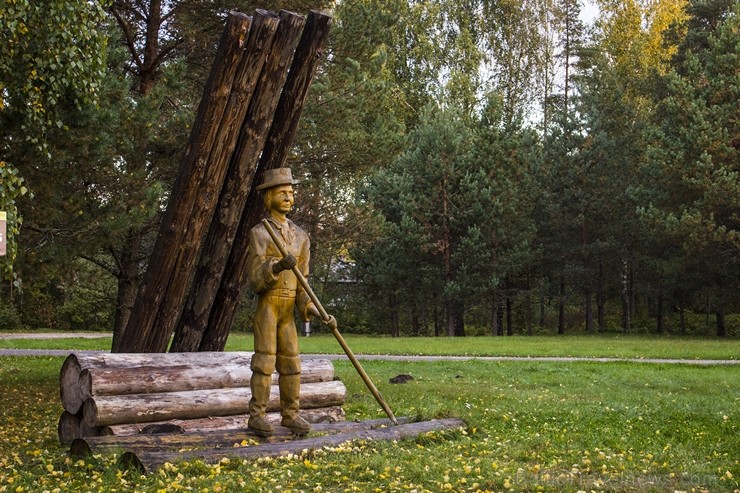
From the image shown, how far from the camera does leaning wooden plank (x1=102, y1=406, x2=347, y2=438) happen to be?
8.92 meters

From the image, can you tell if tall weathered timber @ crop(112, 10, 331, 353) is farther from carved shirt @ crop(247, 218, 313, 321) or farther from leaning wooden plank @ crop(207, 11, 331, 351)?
carved shirt @ crop(247, 218, 313, 321)

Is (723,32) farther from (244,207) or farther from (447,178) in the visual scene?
(244,207)

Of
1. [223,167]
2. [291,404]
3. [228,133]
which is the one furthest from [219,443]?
[228,133]

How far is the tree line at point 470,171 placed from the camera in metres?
15.5

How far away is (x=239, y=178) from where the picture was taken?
10.6m

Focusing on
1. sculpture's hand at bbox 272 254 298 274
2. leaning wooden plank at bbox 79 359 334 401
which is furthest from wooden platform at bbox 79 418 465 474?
sculpture's hand at bbox 272 254 298 274

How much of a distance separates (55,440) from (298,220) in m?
12.6

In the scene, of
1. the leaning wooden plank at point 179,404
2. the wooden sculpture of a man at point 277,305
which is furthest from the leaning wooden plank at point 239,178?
the wooden sculpture of a man at point 277,305

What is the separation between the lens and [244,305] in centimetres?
3716

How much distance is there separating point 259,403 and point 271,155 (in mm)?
3694

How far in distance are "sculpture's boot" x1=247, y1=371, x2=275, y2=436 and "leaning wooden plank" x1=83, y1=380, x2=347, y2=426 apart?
1225 millimetres

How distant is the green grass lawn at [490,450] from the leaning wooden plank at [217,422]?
630 mm

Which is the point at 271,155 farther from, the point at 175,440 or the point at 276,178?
the point at 175,440

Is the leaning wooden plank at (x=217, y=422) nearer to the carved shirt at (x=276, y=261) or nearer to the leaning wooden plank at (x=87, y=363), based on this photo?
the leaning wooden plank at (x=87, y=363)
